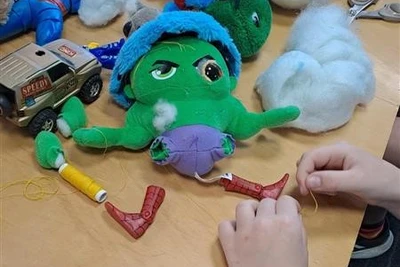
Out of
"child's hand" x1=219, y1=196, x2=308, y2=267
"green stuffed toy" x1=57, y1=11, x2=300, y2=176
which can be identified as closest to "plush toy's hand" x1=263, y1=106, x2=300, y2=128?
"green stuffed toy" x1=57, y1=11, x2=300, y2=176

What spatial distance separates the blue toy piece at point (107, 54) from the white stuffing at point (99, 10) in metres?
0.07

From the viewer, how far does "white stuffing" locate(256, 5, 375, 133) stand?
2.14 feet

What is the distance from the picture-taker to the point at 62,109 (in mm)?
651

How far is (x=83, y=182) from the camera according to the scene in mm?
588

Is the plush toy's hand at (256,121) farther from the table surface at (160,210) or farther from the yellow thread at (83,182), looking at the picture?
the yellow thread at (83,182)

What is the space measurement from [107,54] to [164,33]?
0.14m

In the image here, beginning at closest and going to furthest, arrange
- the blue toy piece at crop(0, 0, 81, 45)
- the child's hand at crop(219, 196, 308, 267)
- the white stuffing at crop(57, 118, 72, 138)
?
the child's hand at crop(219, 196, 308, 267), the white stuffing at crop(57, 118, 72, 138), the blue toy piece at crop(0, 0, 81, 45)

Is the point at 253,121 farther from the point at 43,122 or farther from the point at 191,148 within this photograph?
the point at 43,122

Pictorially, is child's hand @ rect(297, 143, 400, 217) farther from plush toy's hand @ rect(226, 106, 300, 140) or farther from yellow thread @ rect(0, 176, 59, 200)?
yellow thread @ rect(0, 176, 59, 200)

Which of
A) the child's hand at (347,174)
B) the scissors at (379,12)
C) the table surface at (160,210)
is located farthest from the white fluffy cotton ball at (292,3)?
the child's hand at (347,174)

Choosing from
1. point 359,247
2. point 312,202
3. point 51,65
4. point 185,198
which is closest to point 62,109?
point 51,65

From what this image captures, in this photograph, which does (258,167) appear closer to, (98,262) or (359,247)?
(98,262)

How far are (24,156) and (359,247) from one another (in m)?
0.66

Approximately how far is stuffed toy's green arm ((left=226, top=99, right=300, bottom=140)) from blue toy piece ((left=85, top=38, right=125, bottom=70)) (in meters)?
0.20
